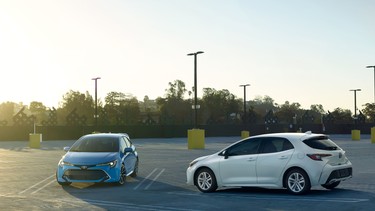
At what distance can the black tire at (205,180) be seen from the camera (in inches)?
553

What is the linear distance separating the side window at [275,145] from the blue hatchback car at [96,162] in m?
4.18

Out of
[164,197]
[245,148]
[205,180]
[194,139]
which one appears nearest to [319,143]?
[245,148]

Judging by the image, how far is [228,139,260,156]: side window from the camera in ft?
45.4

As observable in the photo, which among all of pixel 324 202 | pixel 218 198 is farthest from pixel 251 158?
pixel 324 202

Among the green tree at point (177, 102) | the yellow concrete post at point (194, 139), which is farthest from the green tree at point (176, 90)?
the yellow concrete post at point (194, 139)

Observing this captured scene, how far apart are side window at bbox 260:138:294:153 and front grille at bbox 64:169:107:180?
4.37 metres

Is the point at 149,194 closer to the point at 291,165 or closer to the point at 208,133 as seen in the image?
the point at 291,165

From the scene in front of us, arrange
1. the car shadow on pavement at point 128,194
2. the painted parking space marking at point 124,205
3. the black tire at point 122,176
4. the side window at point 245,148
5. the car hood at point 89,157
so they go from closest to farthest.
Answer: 1. the painted parking space marking at point 124,205
2. the car shadow on pavement at point 128,194
3. the side window at point 245,148
4. the car hood at point 89,157
5. the black tire at point 122,176

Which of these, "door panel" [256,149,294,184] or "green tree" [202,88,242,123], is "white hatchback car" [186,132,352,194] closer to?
"door panel" [256,149,294,184]

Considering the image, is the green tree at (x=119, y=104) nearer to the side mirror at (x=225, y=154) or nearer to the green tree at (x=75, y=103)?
the green tree at (x=75, y=103)

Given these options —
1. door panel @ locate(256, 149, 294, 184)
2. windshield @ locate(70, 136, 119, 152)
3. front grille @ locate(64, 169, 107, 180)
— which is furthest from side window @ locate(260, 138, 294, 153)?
windshield @ locate(70, 136, 119, 152)

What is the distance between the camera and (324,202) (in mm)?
11789

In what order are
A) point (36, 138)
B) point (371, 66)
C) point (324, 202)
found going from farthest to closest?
1. point (371, 66)
2. point (36, 138)
3. point (324, 202)

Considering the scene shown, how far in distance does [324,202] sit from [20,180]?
979 cm
